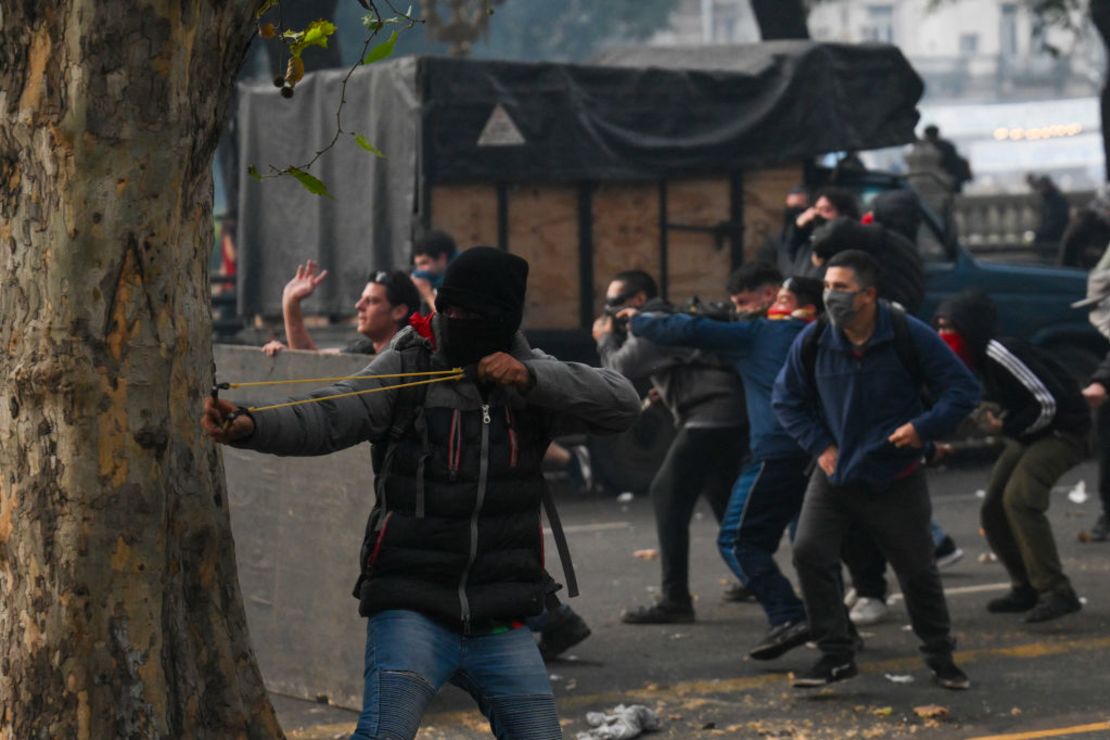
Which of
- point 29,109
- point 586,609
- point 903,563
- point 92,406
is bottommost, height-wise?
point 586,609

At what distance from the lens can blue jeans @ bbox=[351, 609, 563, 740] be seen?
4.84m

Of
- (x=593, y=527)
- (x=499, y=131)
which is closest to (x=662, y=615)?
(x=593, y=527)

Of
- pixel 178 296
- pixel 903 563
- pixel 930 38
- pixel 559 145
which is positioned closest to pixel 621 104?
pixel 559 145

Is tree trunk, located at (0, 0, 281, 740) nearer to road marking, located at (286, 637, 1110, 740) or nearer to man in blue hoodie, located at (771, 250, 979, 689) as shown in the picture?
road marking, located at (286, 637, 1110, 740)

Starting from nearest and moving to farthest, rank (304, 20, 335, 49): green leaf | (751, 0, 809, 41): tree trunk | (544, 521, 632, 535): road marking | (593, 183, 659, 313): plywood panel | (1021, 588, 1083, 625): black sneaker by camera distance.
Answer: (304, 20, 335, 49): green leaf
(1021, 588, 1083, 625): black sneaker
(544, 521, 632, 535): road marking
(593, 183, 659, 313): plywood panel
(751, 0, 809, 41): tree trunk

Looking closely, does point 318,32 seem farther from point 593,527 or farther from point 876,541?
point 593,527

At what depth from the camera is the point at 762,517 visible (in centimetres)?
849

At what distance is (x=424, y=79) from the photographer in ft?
45.0

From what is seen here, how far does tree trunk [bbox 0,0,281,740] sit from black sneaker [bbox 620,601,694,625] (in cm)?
437

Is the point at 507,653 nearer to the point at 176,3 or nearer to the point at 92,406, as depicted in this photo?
the point at 92,406

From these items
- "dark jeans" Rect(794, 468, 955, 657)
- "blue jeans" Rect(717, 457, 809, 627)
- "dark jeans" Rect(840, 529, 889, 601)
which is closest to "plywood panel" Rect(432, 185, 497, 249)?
"dark jeans" Rect(840, 529, 889, 601)

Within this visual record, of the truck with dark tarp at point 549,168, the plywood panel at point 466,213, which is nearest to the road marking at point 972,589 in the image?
the truck with dark tarp at point 549,168

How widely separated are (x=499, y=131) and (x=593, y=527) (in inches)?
116

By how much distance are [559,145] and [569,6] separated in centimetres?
4865
